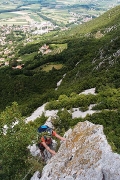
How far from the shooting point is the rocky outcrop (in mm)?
15427

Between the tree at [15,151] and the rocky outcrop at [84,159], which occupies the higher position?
the rocky outcrop at [84,159]

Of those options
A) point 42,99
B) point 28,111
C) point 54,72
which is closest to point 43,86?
point 54,72

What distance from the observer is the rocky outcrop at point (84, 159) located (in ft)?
50.6

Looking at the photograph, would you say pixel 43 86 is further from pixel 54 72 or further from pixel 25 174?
Answer: pixel 25 174

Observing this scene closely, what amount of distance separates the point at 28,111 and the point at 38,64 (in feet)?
225

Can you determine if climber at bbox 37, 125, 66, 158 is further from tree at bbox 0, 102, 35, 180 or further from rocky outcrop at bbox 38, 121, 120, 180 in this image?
rocky outcrop at bbox 38, 121, 120, 180

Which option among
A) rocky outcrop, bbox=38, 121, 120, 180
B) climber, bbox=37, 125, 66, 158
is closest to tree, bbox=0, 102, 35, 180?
climber, bbox=37, 125, 66, 158

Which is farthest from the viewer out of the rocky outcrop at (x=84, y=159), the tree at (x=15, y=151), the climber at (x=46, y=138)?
the climber at (x=46, y=138)

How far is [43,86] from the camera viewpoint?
260ft

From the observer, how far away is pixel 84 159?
1680cm

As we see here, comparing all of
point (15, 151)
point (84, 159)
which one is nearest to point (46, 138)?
point (15, 151)

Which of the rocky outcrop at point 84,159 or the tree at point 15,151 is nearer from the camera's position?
the rocky outcrop at point 84,159

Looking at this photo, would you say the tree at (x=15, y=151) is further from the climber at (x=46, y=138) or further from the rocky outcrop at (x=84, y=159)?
the rocky outcrop at (x=84, y=159)

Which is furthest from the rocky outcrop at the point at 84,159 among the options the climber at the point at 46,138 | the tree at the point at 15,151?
the tree at the point at 15,151
